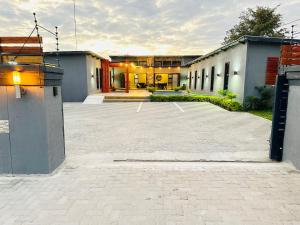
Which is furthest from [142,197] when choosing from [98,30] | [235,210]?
[98,30]

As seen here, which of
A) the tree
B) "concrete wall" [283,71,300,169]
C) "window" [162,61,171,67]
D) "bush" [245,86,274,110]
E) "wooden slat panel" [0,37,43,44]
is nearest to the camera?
"wooden slat panel" [0,37,43,44]

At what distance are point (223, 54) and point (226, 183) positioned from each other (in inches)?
571

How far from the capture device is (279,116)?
4637 mm

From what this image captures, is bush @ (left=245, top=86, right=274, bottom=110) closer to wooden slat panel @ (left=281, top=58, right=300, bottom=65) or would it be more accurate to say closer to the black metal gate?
wooden slat panel @ (left=281, top=58, right=300, bottom=65)

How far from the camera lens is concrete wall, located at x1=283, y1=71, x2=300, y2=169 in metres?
4.13

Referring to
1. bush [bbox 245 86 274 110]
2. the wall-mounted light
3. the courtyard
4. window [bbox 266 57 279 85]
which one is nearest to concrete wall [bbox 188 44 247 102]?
bush [bbox 245 86 274 110]

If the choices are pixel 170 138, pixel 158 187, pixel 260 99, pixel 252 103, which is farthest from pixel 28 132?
pixel 260 99

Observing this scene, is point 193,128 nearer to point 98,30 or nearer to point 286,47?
point 286,47

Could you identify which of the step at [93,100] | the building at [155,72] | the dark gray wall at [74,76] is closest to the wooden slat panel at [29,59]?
the step at [93,100]

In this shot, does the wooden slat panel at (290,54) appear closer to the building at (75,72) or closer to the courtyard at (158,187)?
the courtyard at (158,187)

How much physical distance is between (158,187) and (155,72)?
3015cm

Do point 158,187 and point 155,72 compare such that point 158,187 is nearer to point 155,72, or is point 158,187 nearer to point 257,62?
point 257,62

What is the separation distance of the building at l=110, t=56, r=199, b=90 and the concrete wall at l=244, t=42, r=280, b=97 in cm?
1994

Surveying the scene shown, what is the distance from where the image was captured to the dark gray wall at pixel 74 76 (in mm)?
17219
